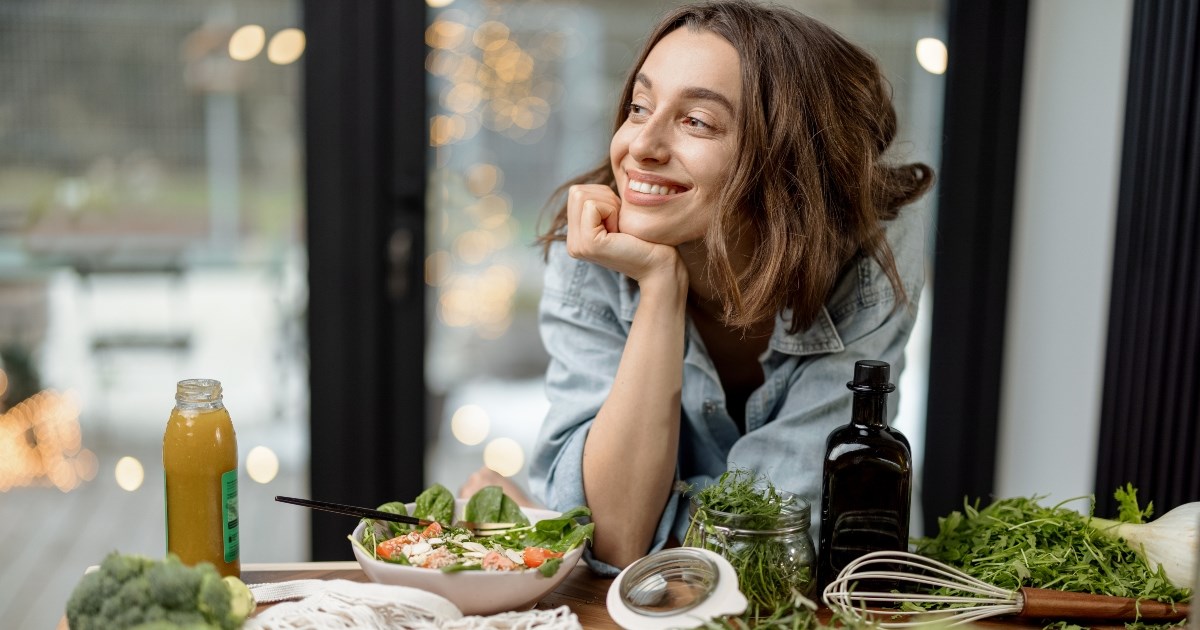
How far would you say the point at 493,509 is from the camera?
127cm

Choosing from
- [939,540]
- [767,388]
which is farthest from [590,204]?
[939,540]

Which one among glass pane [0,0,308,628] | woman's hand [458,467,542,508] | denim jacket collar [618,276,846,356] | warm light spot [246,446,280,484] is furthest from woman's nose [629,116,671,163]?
warm light spot [246,446,280,484]

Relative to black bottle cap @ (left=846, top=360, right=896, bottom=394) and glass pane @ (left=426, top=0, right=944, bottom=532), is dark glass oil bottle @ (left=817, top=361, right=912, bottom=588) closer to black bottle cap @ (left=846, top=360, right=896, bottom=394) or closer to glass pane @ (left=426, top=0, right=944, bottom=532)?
black bottle cap @ (left=846, top=360, right=896, bottom=394)

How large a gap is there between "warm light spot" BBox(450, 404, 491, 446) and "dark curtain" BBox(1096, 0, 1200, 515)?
55.6 inches

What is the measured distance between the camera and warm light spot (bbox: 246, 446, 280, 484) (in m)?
2.50

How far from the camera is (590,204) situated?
1407 millimetres

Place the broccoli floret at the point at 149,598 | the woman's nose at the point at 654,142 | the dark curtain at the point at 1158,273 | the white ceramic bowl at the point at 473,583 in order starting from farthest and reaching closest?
the dark curtain at the point at 1158,273, the woman's nose at the point at 654,142, the white ceramic bowl at the point at 473,583, the broccoli floret at the point at 149,598

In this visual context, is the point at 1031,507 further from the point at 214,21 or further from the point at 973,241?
the point at 214,21

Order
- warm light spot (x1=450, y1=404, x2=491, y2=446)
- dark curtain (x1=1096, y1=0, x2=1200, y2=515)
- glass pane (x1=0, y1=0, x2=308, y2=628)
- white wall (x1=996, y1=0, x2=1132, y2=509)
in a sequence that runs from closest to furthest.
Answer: dark curtain (x1=1096, y1=0, x2=1200, y2=515)
white wall (x1=996, y1=0, x2=1132, y2=509)
glass pane (x1=0, y1=0, x2=308, y2=628)
warm light spot (x1=450, y1=404, x2=491, y2=446)

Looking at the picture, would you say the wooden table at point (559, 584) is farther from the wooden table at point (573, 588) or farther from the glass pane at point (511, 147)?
the glass pane at point (511, 147)

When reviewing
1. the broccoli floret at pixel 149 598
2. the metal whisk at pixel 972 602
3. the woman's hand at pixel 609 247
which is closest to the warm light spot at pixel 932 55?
the woman's hand at pixel 609 247

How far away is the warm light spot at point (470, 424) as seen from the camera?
2574 millimetres

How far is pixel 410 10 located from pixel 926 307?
144cm

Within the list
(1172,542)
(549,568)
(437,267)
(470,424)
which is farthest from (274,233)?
(1172,542)
